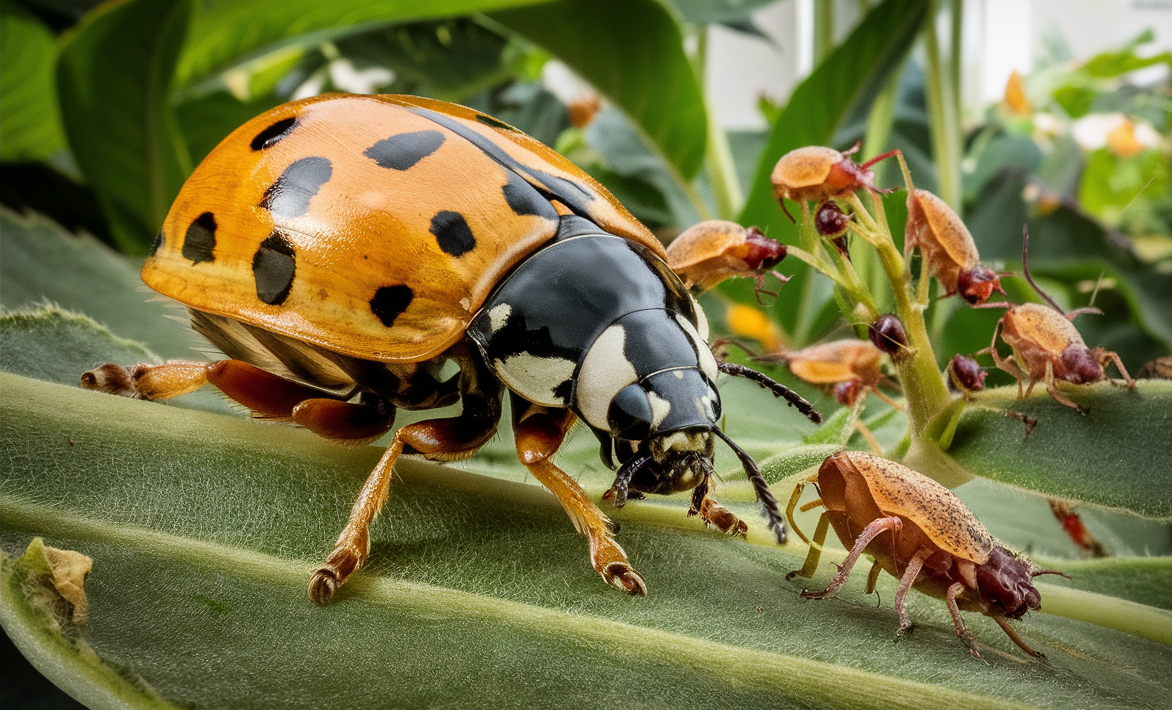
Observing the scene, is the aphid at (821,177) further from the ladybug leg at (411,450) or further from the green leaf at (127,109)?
the green leaf at (127,109)

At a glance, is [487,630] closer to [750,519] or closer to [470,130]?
[750,519]

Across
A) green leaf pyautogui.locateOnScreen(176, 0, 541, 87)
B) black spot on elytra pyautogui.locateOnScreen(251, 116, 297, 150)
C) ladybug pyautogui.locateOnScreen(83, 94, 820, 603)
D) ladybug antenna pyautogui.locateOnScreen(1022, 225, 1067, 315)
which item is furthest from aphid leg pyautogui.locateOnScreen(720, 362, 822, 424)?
green leaf pyautogui.locateOnScreen(176, 0, 541, 87)

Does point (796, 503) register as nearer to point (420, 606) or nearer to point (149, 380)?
point (420, 606)

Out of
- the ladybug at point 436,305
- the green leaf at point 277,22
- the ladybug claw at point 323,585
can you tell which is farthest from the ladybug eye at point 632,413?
the green leaf at point 277,22

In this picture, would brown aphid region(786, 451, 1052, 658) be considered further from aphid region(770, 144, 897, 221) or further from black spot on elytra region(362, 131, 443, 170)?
black spot on elytra region(362, 131, 443, 170)

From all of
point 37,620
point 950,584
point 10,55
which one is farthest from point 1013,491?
point 10,55

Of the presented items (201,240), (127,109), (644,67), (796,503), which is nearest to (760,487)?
(796,503)
